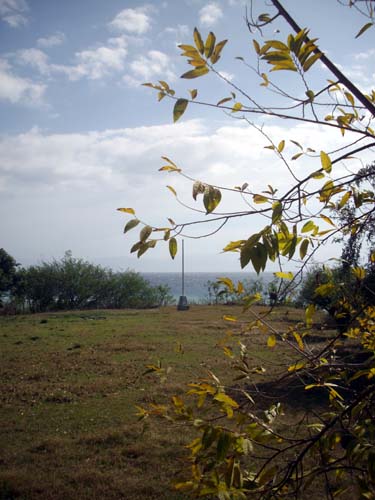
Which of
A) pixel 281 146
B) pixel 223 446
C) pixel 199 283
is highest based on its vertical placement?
pixel 281 146

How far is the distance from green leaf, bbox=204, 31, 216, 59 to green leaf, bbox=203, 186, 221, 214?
0.26m

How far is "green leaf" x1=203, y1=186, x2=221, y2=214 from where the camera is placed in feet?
2.81

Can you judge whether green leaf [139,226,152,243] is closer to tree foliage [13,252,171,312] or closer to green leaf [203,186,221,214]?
green leaf [203,186,221,214]

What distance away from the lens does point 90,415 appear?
16.2 feet

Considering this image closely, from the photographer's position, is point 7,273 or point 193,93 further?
point 7,273

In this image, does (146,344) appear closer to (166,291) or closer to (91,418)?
(91,418)

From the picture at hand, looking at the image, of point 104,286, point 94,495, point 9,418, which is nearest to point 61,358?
point 9,418

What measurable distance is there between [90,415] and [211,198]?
183 inches

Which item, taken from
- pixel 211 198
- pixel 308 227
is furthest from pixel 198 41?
pixel 308 227

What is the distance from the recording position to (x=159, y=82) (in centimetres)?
96

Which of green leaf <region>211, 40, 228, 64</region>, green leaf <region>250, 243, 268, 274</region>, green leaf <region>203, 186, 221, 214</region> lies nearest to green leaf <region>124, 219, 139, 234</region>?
green leaf <region>203, 186, 221, 214</region>

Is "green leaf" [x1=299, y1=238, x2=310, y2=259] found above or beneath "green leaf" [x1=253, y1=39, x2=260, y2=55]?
beneath

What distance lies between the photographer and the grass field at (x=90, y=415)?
3299 millimetres

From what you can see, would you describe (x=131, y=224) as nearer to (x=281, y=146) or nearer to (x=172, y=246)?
(x=172, y=246)
